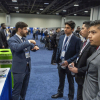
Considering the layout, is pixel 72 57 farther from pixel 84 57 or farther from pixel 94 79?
pixel 94 79

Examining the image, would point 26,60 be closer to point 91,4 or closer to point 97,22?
point 97,22

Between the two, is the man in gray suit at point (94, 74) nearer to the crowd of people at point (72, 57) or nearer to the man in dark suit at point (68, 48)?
the crowd of people at point (72, 57)

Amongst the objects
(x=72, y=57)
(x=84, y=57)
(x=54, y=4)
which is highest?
(x=54, y=4)

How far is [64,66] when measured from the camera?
220 cm

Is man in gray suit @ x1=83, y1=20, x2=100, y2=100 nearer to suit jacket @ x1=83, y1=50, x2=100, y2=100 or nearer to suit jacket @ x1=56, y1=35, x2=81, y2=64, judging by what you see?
suit jacket @ x1=83, y1=50, x2=100, y2=100

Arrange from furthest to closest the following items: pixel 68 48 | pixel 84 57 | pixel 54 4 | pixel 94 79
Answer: pixel 54 4 < pixel 68 48 < pixel 84 57 < pixel 94 79

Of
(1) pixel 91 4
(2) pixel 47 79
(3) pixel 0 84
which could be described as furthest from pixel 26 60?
(1) pixel 91 4

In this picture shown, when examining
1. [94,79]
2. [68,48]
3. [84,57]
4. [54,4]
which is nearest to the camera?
[94,79]

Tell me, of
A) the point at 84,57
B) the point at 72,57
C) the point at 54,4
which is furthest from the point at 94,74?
the point at 54,4

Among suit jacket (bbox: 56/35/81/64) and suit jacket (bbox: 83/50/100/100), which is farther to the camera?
suit jacket (bbox: 56/35/81/64)

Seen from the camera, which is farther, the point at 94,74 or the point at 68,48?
the point at 68,48

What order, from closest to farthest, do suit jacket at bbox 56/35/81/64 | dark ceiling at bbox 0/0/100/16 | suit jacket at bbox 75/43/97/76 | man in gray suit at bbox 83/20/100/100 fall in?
1. man in gray suit at bbox 83/20/100/100
2. suit jacket at bbox 75/43/97/76
3. suit jacket at bbox 56/35/81/64
4. dark ceiling at bbox 0/0/100/16

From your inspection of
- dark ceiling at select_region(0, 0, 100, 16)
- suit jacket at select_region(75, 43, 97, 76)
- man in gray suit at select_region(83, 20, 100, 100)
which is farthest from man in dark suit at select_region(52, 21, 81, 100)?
dark ceiling at select_region(0, 0, 100, 16)

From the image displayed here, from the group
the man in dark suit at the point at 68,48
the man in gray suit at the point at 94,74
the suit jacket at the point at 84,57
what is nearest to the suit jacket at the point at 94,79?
the man in gray suit at the point at 94,74
